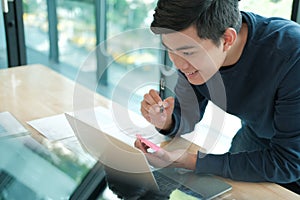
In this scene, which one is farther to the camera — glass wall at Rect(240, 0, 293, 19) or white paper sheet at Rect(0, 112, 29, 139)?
glass wall at Rect(240, 0, 293, 19)

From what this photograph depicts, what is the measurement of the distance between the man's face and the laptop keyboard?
0.30 metres

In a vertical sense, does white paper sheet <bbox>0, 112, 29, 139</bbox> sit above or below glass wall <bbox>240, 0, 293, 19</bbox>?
below

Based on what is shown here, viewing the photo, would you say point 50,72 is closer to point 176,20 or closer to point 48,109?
point 48,109

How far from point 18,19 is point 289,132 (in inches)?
96.9

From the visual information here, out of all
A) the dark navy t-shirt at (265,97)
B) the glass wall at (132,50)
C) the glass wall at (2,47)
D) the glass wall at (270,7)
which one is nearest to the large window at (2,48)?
the glass wall at (2,47)

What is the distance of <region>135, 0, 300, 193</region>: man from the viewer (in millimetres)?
1006

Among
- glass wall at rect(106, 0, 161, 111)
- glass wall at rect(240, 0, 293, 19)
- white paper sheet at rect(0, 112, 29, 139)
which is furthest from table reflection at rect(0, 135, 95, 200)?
glass wall at rect(240, 0, 293, 19)

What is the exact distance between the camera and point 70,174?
3.65ft

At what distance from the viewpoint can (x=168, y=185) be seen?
1.07 m

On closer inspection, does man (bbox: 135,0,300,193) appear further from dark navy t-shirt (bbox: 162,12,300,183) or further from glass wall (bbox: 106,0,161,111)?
glass wall (bbox: 106,0,161,111)

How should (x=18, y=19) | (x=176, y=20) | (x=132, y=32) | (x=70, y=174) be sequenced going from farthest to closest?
(x=18, y=19)
(x=132, y=32)
(x=70, y=174)
(x=176, y=20)

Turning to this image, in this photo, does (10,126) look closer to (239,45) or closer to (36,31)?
(239,45)

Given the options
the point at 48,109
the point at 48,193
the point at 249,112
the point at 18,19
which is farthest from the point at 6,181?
the point at 18,19

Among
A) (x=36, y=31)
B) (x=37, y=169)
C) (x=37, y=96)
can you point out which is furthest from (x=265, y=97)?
(x=36, y=31)
